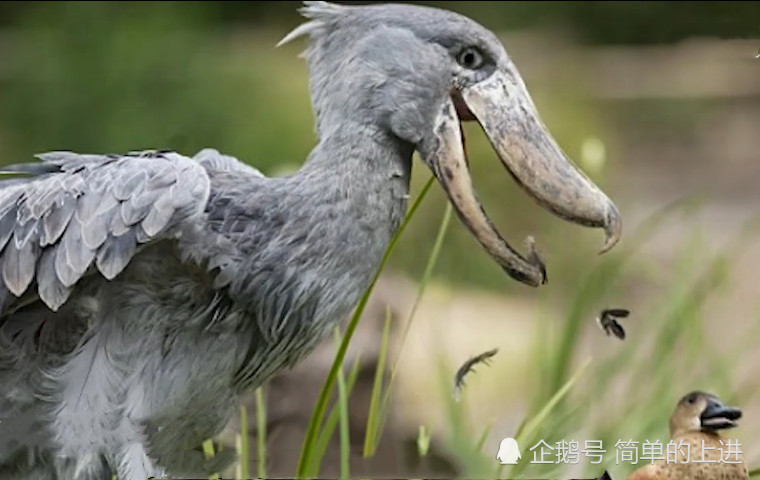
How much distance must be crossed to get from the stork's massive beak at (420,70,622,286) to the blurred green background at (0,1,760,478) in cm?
43

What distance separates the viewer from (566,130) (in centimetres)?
454

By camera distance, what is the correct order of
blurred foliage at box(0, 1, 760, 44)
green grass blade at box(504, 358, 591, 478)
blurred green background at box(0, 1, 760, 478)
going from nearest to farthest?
green grass blade at box(504, 358, 591, 478) → blurred green background at box(0, 1, 760, 478) → blurred foliage at box(0, 1, 760, 44)

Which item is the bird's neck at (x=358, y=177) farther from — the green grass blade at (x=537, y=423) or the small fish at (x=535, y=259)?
the green grass blade at (x=537, y=423)

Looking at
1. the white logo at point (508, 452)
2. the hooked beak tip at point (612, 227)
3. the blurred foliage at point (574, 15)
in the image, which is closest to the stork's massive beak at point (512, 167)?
Result: the hooked beak tip at point (612, 227)

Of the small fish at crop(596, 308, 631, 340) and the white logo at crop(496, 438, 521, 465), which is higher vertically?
the small fish at crop(596, 308, 631, 340)

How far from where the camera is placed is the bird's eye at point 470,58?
4.14 feet

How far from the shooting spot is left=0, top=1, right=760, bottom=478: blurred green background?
1.97m

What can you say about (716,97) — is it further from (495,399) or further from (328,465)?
(328,465)

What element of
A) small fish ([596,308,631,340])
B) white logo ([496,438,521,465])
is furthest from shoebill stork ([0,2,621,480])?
white logo ([496,438,521,465])

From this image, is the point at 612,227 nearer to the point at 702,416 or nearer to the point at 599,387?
the point at 702,416

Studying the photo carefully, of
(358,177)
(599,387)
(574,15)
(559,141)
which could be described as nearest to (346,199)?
(358,177)

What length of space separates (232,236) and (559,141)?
3211 millimetres

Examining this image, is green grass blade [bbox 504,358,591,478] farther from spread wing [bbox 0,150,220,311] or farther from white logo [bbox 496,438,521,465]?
spread wing [bbox 0,150,220,311]

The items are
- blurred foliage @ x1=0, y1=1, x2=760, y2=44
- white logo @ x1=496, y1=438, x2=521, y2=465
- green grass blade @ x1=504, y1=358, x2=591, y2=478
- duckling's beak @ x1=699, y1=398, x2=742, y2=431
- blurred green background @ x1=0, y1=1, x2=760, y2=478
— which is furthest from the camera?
blurred foliage @ x1=0, y1=1, x2=760, y2=44
